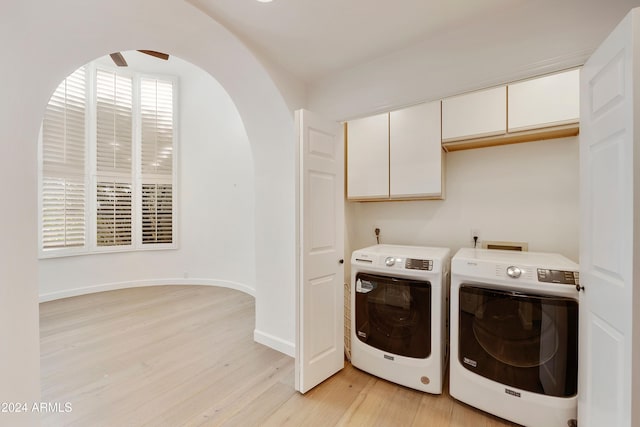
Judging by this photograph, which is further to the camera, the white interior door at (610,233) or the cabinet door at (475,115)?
the cabinet door at (475,115)

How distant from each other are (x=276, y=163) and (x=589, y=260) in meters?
2.22

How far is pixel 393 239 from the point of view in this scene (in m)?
2.89

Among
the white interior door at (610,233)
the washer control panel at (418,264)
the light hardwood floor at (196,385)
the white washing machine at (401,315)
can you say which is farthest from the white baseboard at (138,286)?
the white interior door at (610,233)

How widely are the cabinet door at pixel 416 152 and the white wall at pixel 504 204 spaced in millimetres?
351

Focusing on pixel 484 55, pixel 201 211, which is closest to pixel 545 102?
pixel 484 55

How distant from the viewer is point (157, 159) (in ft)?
15.9

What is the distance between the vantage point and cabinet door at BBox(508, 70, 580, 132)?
182 centimetres

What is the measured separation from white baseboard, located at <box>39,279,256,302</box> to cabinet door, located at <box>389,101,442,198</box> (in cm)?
292

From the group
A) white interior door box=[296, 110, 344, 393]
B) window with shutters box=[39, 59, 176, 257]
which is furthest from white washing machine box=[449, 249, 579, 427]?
window with shutters box=[39, 59, 176, 257]

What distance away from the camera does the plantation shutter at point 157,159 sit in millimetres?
4770

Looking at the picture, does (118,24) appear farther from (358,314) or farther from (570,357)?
(570,357)

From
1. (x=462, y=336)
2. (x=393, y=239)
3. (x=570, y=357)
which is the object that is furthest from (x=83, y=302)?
(x=570, y=357)

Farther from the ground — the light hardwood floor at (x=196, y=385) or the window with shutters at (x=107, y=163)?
A: the window with shutters at (x=107, y=163)

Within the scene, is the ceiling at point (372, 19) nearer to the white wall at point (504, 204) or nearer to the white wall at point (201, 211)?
the white wall at point (504, 204)
